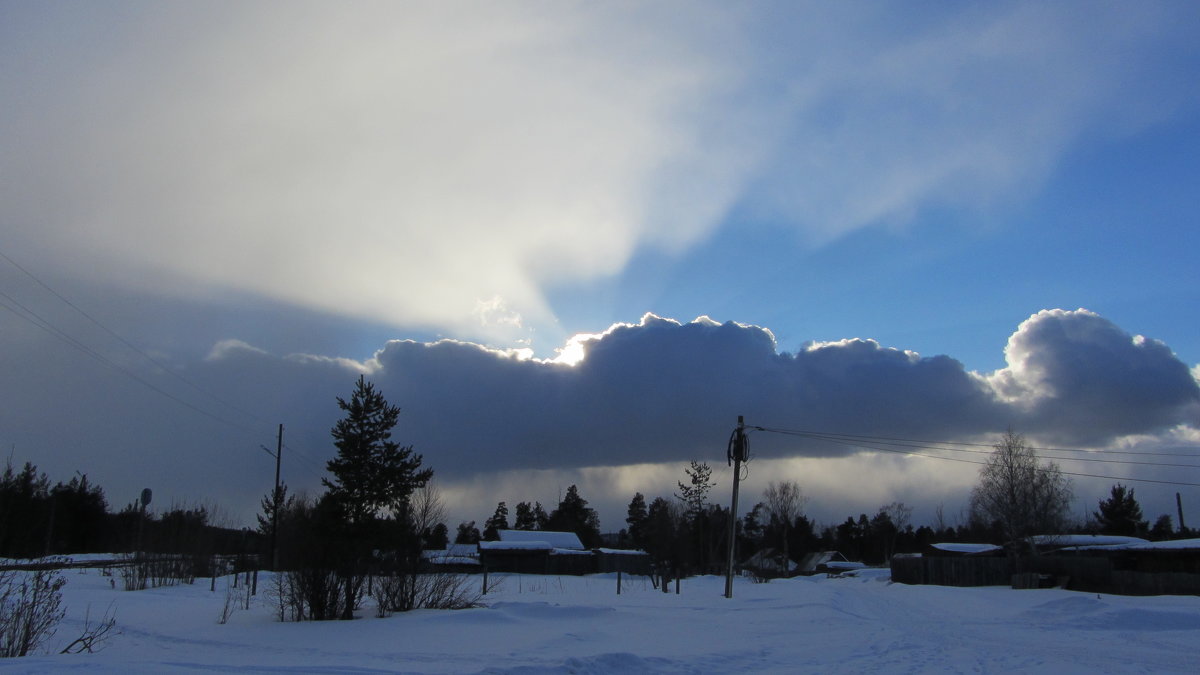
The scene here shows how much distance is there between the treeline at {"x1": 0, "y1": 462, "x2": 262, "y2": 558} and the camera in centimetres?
3064

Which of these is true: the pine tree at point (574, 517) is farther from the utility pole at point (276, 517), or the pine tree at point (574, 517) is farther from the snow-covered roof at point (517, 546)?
the utility pole at point (276, 517)

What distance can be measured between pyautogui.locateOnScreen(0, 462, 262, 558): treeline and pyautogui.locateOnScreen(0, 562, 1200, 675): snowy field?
424 cm

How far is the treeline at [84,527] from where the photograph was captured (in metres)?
30.6

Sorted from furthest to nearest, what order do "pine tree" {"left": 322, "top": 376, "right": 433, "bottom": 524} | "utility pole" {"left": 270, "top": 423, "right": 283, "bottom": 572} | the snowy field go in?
"utility pole" {"left": 270, "top": 423, "right": 283, "bottom": 572}
"pine tree" {"left": 322, "top": 376, "right": 433, "bottom": 524}
the snowy field

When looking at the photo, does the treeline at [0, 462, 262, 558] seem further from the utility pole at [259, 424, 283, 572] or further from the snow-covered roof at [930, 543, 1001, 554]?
the snow-covered roof at [930, 543, 1001, 554]

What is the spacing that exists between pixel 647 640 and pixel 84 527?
8500 cm

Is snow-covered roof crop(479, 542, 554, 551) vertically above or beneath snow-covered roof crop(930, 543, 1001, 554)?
beneath

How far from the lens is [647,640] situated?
62.8ft

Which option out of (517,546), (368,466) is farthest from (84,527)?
(368,466)

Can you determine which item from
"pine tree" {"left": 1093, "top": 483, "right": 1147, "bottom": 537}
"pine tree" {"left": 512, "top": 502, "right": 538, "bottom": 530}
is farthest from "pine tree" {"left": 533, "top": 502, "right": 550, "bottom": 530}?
"pine tree" {"left": 1093, "top": 483, "right": 1147, "bottom": 537}

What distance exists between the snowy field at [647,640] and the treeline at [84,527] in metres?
4.24

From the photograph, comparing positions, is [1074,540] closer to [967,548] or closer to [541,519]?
[967,548]

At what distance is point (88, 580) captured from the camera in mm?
47938

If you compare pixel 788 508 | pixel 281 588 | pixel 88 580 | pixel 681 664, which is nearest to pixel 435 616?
pixel 281 588
